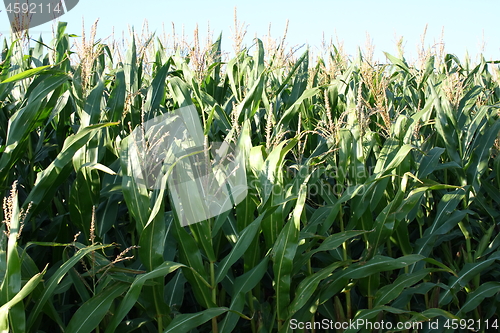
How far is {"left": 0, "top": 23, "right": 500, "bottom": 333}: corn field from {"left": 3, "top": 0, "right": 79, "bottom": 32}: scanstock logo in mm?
114

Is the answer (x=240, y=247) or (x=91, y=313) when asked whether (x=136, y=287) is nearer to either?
(x=91, y=313)

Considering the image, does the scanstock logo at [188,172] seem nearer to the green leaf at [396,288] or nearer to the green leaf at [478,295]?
the green leaf at [396,288]

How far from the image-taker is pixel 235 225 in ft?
6.60

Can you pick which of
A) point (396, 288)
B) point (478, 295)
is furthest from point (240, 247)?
point (478, 295)

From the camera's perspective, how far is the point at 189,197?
5.78 ft

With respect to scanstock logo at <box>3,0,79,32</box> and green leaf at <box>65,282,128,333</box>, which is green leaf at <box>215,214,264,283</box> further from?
scanstock logo at <box>3,0,79,32</box>

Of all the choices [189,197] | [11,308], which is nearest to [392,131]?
[189,197]

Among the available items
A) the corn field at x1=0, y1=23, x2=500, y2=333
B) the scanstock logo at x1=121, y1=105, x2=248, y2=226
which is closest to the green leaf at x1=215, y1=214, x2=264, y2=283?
the corn field at x1=0, y1=23, x2=500, y2=333

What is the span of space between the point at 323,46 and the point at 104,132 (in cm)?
303

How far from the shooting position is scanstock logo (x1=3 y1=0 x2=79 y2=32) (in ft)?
8.06

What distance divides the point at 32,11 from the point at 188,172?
152 centimetres

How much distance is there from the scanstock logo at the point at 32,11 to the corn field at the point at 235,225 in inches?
4.5

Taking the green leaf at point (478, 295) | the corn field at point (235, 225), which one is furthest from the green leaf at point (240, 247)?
the green leaf at point (478, 295)

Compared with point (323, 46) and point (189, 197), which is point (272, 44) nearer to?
point (323, 46)
